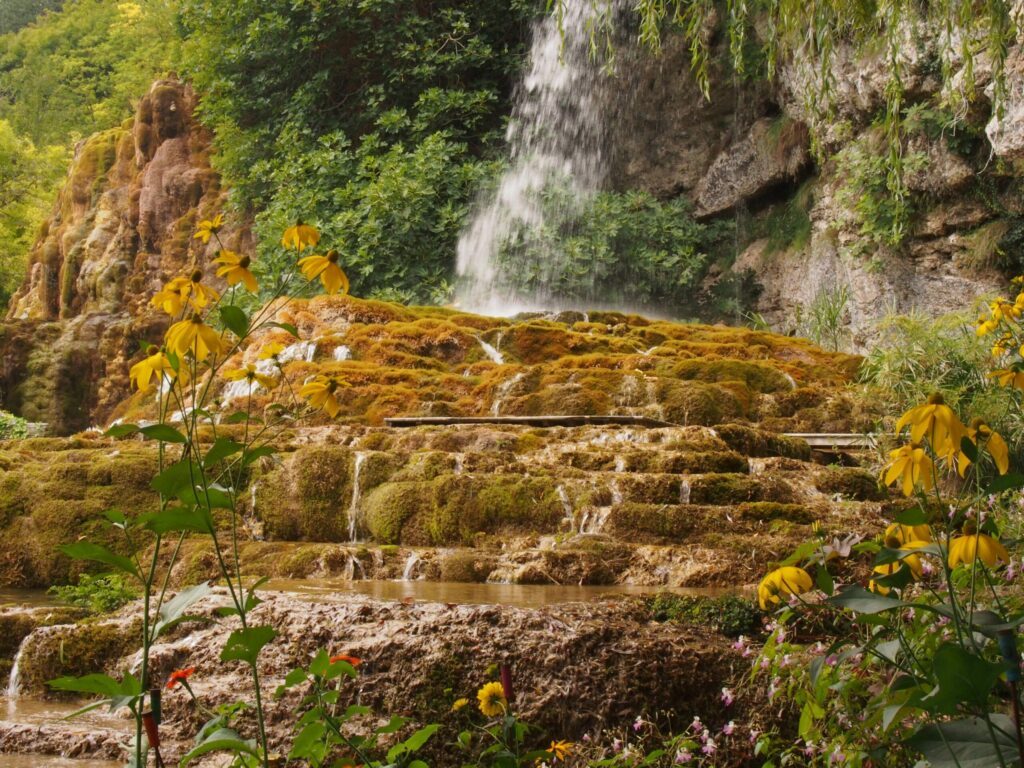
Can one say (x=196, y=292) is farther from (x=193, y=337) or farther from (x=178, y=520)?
(x=178, y=520)

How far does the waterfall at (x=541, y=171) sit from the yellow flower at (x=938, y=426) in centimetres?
1326

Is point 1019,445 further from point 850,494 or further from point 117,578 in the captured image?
point 117,578

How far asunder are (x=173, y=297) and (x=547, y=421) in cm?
534

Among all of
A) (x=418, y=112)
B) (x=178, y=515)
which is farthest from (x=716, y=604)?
(x=418, y=112)

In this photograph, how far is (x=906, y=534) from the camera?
1.63m

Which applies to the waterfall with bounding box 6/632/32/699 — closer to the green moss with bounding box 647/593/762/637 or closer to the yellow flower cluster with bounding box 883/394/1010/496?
the green moss with bounding box 647/593/762/637

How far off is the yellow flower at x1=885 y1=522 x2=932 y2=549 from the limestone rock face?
14.2 metres

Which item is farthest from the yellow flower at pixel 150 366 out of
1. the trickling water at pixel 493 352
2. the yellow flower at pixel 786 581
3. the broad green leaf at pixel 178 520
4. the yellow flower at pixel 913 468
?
the trickling water at pixel 493 352

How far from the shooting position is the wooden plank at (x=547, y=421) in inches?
273

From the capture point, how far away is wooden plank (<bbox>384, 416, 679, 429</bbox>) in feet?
22.8

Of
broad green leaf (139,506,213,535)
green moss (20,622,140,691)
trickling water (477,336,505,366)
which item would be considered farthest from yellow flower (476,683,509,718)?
trickling water (477,336,505,366)

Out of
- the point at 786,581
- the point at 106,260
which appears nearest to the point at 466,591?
the point at 786,581

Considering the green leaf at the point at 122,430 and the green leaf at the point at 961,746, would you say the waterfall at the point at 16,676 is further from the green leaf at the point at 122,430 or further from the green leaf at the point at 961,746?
the green leaf at the point at 961,746

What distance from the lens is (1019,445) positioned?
661 cm
